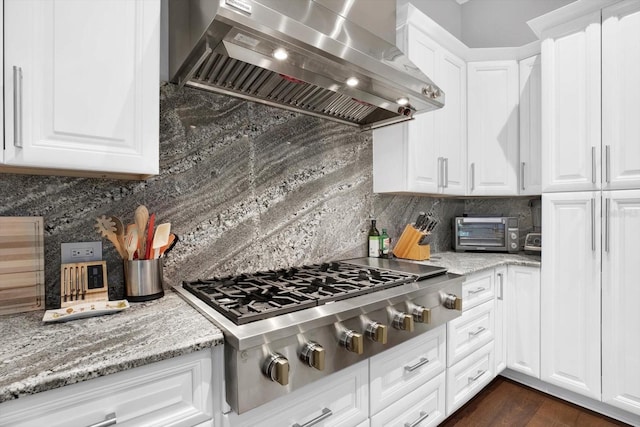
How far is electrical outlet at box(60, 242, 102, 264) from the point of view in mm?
1176

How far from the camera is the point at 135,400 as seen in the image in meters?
0.78

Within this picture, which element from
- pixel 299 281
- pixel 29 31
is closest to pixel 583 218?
pixel 299 281

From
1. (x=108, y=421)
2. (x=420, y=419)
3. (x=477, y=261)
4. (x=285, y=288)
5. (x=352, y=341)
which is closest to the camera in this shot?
(x=108, y=421)

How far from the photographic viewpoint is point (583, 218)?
6.45 feet

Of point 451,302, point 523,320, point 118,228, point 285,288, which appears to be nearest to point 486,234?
point 523,320

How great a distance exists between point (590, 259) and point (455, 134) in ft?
3.85

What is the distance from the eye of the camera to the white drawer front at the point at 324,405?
0.98 meters

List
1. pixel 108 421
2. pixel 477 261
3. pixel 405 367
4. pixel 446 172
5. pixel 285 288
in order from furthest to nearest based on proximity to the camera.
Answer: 1. pixel 446 172
2. pixel 477 261
3. pixel 405 367
4. pixel 285 288
5. pixel 108 421

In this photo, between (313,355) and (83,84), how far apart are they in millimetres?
1081

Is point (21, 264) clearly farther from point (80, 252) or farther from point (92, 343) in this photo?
point (92, 343)

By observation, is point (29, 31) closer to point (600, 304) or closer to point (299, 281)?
point (299, 281)

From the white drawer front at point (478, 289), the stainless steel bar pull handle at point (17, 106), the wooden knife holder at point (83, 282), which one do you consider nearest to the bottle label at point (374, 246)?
the white drawer front at point (478, 289)

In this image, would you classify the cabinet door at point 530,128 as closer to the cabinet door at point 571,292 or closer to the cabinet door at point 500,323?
the cabinet door at point 571,292

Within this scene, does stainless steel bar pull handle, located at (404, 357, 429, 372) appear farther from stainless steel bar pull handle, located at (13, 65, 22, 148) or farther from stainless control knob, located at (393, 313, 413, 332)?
stainless steel bar pull handle, located at (13, 65, 22, 148)
